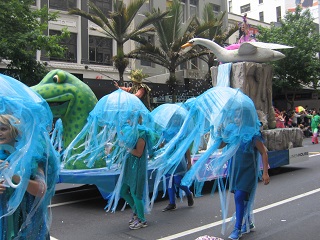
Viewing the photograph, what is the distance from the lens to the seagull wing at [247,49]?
10.1 m

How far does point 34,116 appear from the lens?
2590mm

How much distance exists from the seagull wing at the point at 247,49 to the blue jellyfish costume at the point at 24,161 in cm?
826

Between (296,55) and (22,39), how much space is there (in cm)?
1749

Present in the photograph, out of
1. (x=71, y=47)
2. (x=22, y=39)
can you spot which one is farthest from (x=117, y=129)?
(x=71, y=47)

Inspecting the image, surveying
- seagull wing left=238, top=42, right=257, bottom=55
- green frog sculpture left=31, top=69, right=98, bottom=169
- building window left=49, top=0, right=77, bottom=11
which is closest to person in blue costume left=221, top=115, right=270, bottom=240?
green frog sculpture left=31, top=69, right=98, bottom=169

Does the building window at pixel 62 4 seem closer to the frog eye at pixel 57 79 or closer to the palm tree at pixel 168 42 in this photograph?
the palm tree at pixel 168 42

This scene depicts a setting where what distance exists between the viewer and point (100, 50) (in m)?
21.0

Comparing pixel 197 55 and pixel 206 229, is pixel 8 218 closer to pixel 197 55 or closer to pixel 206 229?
pixel 206 229

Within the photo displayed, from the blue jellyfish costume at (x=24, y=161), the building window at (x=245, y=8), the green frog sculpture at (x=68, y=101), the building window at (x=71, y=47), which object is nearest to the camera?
the blue jellyfish costume at (x=24, y=161)

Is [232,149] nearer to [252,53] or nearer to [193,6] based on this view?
[252,53]

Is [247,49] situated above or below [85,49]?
below

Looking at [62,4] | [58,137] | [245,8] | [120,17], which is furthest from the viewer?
[245,8]

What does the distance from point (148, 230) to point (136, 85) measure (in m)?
2.71

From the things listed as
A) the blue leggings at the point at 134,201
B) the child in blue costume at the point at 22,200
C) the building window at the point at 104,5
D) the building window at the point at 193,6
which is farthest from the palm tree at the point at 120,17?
the child in blue costume at the point at 22,200
